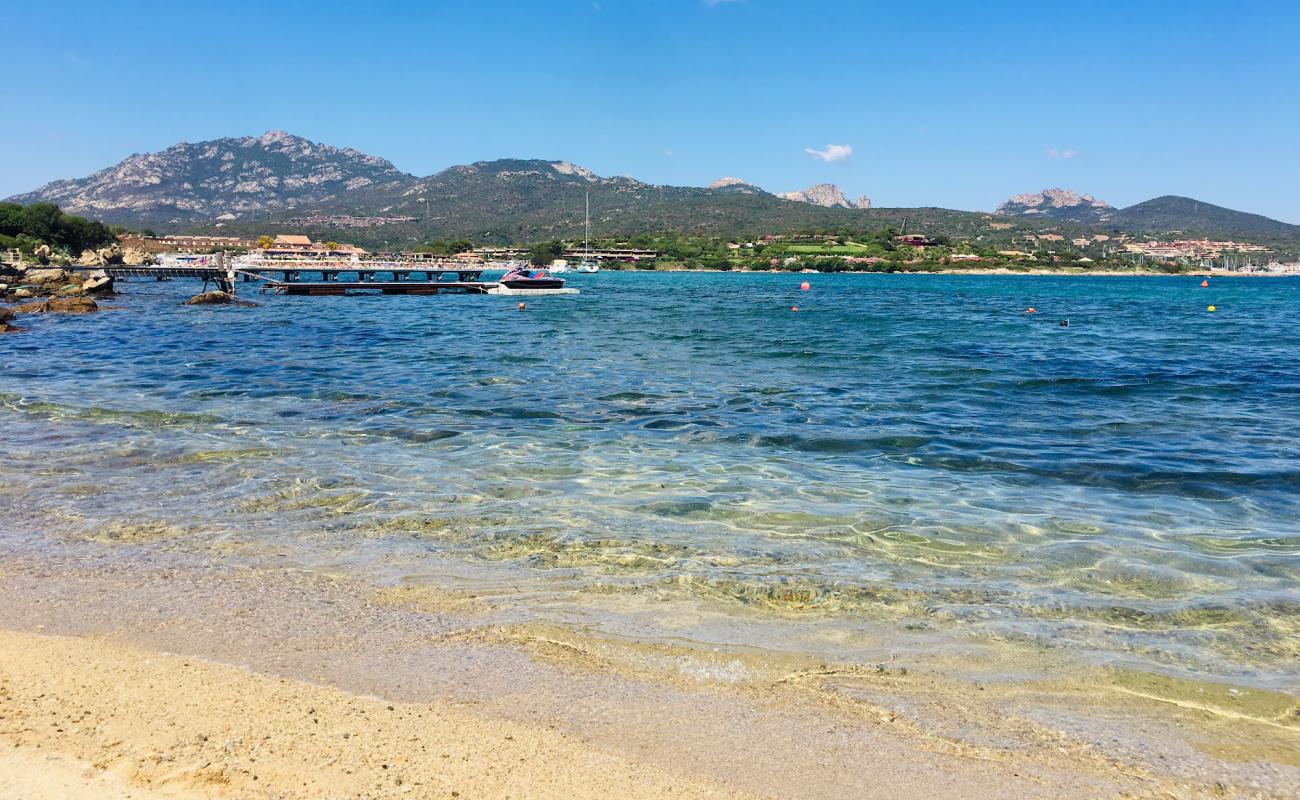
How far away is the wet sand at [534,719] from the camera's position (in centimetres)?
344

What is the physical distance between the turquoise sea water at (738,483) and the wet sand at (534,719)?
0.85 meters

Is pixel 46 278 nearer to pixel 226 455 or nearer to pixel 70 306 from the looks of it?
pixel 70 306

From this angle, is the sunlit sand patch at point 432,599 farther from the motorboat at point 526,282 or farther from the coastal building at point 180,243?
the coastal building at point 180,243

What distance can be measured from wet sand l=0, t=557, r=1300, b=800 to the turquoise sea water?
854 millimetres

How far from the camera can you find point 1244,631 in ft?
17.8

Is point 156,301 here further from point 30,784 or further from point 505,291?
point 30,784

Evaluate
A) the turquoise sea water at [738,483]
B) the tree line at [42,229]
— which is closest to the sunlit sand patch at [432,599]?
the turquoise sea water at [738,483]

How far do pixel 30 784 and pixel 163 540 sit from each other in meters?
4.08

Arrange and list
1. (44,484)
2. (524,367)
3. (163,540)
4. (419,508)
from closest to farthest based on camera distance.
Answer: (163,540)
(419,508)
(44,484)
(524,367)

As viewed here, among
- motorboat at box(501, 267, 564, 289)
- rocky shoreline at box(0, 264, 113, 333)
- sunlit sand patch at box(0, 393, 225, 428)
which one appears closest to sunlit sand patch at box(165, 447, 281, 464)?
sunlit sand patch at box(0, 393, 225, 428)

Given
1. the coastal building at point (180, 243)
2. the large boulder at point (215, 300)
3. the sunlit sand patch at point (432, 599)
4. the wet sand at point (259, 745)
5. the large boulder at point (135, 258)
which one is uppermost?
the coastal building at point (180, 243)

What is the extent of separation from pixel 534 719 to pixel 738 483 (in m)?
5.69

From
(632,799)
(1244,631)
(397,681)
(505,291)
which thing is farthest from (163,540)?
(505,291)

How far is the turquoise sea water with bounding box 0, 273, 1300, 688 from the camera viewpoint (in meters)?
6.01
